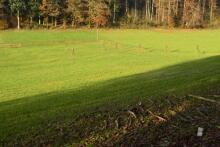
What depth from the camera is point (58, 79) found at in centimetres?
3316

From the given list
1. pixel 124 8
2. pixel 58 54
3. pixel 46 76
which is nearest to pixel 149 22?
pixel 124 8

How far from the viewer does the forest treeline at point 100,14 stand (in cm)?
10581

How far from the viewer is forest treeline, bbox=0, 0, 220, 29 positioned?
105812 mm

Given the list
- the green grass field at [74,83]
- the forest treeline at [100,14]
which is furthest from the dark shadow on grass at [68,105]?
the forest treeline at [100,14]

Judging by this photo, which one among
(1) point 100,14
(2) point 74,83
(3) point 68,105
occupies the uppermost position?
(1) point 100,14

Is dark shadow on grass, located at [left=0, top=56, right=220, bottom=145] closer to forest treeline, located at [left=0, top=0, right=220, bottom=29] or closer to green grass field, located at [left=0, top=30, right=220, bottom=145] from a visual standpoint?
green grass field, located at [left=0, top=30, right=220, bottom=145]

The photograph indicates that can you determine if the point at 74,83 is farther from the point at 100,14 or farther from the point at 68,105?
the point at 100,14

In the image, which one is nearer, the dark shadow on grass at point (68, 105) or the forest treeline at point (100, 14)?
the dark shadow on grass at point (68, 105)

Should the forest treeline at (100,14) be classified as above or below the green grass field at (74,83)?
above

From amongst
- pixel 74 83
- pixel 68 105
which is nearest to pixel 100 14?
pixel 74 83

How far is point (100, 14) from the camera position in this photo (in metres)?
111

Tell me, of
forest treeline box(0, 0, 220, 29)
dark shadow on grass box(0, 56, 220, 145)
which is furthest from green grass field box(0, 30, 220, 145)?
forest treeline box(0, 0, 220, 29)

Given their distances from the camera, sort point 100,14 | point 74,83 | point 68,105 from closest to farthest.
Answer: point 68,105 → point 74,83 → point 100,14

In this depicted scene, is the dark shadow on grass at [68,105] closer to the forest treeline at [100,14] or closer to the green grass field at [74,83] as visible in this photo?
the green grass field at [74,83]
